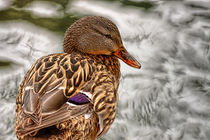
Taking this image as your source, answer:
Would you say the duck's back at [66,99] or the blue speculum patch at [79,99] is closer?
the duck's back at [66,99]

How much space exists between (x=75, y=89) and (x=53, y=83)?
18cm

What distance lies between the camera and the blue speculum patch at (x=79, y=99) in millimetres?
2832

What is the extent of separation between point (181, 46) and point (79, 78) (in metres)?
2.53

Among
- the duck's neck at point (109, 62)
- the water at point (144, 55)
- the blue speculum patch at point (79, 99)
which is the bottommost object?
the water at point (144, 55)

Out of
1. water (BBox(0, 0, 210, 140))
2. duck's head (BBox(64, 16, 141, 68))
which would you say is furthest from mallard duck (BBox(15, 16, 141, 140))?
water (BBox(0, 0, 210, 140))

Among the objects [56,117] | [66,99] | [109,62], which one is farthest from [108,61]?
[56,117]

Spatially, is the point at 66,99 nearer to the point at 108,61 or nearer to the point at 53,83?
the point at 53,83

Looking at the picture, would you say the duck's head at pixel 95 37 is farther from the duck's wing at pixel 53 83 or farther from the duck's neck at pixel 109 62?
the duck's wing at pixel 53 83

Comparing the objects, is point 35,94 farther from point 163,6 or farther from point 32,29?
point 163,6

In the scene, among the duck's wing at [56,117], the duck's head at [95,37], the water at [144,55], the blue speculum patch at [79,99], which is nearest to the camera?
the duck's wing at [56,117]

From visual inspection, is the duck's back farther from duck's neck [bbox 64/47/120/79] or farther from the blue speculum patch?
duck's neck [bbox 64/47/120/79]

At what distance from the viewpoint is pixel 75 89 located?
2.91m

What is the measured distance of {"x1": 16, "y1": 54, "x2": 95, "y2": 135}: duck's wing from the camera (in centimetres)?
263

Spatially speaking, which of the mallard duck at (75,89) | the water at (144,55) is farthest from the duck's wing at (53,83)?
the water at (144,55)
